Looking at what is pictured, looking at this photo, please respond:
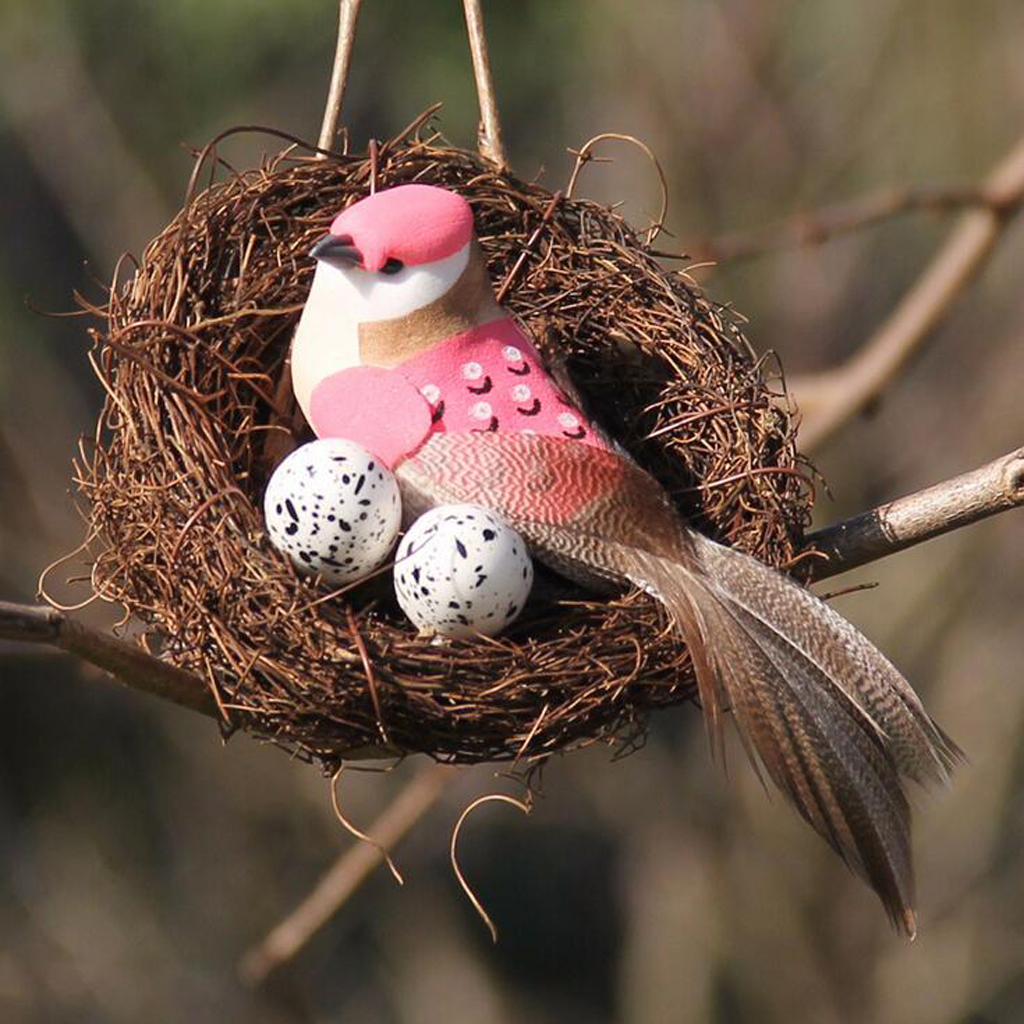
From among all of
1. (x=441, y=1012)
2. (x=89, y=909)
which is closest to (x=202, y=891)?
(x=89, y=909)

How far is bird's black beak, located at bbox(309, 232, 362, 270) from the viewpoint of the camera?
2.56 meters

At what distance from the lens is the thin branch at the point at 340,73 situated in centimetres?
284

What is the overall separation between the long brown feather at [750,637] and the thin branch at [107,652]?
41 centimetres

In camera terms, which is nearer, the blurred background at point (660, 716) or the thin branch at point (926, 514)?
the thin branch at point (926, 514)

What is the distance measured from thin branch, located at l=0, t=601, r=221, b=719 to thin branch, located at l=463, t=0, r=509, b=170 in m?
1.05

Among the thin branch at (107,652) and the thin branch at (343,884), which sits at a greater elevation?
the thin branch at (107,652)

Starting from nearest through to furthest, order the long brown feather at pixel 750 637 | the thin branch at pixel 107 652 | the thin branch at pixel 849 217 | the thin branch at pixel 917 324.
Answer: the thin branch at pixel 107 652, the long brown feather at pixel 750 637, the thin branch at pixel 849 217, the thin branch at pixel 917 324

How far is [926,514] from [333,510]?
2.64 ft

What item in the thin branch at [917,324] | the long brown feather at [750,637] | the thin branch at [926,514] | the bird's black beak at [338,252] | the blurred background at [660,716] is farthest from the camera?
the blurred background at [660,716]

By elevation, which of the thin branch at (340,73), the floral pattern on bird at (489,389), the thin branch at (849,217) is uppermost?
the thin branch at (340,73)

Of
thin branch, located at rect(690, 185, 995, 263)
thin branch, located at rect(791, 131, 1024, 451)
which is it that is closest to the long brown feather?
thin branch, located at rect(690, 185, 995, 263)

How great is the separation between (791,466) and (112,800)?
231 inches

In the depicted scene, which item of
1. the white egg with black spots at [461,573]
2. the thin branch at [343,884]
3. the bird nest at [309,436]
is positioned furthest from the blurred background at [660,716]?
the white egg with black spots at [461,573]

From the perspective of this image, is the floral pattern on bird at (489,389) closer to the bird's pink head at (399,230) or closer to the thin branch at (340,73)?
the bird's pink head at (399,230)
